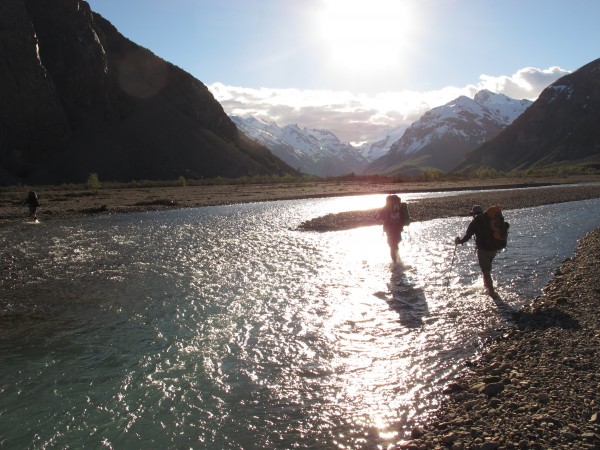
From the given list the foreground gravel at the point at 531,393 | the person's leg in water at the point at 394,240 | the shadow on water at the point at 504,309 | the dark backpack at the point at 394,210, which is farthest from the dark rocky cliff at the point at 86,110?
the foreground gravel at the point at 531,393

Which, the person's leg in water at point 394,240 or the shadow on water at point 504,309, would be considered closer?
the shadow on water at point 504,309

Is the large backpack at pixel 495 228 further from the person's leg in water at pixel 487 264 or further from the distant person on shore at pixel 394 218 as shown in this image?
the distant person on shore at pixel 394 218

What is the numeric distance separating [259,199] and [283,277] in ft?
179

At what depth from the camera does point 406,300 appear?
591 inches

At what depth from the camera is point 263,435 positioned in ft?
25.7

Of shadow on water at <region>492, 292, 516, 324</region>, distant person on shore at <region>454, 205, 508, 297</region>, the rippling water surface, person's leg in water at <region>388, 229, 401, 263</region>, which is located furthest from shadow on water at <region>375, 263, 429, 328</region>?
person's leg in water at <region>388, 229, 401, 263</region>

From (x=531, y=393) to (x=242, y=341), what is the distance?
6.46 meters

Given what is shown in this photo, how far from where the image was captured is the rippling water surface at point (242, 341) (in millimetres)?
8195

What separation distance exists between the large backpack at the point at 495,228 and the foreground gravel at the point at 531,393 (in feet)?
9.39

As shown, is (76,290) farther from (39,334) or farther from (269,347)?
(269,347)

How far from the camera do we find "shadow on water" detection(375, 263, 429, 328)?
13125 millimetres

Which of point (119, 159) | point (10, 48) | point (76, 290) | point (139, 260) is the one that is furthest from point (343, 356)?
point (10, 48)

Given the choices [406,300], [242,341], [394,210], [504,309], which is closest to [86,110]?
[394,210]

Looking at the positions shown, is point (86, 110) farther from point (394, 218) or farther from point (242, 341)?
point (242, 341)
